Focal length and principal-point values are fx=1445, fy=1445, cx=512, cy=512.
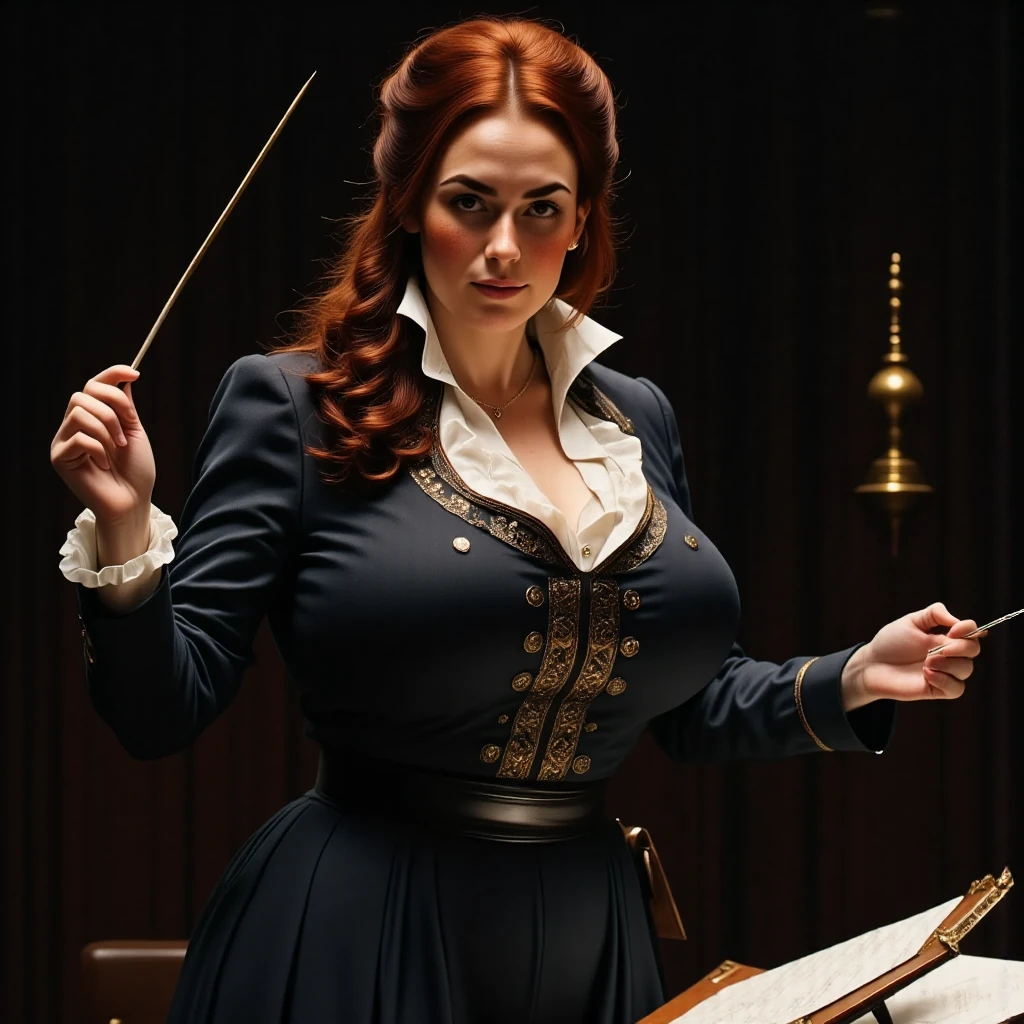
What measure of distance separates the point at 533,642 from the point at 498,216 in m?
0.42

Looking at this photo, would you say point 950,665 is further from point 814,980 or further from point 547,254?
point 547,254

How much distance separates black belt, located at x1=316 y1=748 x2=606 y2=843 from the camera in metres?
1.39

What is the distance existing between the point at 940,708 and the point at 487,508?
199 centimetres

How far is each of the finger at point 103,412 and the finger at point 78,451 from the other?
0.02 metres

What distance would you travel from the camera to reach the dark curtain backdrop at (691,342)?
3.04 metres

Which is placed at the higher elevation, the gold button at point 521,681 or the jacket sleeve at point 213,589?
the jacket sleeve at point 213,589

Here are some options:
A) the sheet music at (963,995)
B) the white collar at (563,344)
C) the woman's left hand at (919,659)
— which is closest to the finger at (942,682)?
the woman's left hand at (919,659)

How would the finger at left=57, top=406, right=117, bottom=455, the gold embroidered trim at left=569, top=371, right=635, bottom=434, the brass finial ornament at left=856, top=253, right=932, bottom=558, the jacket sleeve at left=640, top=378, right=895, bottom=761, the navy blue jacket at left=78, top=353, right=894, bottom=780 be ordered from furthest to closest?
1. the brass finial ornament at left=856, top=253, right=932, bottom=558
2. the gold embroidered trim at left=569, top=371, right=635, bottom=434
3. the jacket sleeve at left=640, top=378, right=895, bottom=761
4. the navy blue jacket at left=78, top=353, right=894, bottom=780
5. the finger at left=57, top=406, right=117, bottom=455

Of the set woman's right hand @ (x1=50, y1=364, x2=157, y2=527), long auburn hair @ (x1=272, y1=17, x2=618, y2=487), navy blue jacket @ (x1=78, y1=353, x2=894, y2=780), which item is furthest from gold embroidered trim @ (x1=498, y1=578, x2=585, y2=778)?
woman's right hand @ (x1=50, y1=364, x2=157, y2=527)

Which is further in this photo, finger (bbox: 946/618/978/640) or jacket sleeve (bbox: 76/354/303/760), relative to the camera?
finger (bbox: 946/618/978/640)

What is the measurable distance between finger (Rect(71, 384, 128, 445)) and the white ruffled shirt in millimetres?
411

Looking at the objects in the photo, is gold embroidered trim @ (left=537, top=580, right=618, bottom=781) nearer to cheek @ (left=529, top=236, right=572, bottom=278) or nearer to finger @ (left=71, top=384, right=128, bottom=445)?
cheek @ (left=529, top=236, right=572, bottom=278)

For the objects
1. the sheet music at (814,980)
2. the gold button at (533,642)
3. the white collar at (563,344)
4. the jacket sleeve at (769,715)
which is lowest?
the sheet music at (814,980)

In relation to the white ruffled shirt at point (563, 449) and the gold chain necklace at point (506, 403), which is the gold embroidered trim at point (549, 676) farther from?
the gold chain necklace at point (506, 403)
